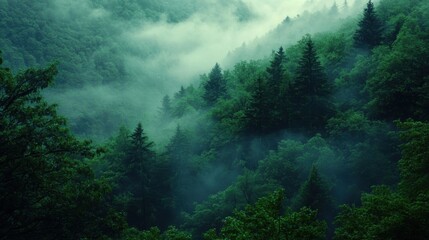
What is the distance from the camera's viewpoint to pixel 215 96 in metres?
72.9

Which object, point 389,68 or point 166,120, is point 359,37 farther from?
point 166,120

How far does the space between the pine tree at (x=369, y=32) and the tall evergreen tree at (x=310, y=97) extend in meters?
12.5

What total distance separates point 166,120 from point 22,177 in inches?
2705

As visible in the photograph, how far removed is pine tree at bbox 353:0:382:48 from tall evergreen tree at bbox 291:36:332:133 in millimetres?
12546

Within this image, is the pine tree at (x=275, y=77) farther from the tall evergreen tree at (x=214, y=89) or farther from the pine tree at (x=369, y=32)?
the tall evergreen tree at (x=214, y=89)

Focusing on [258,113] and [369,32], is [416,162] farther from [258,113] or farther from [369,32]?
[369,32]

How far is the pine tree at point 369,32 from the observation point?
60938 millimetres

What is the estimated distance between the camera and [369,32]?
61.5 metres

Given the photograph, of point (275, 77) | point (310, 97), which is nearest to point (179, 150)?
point (275, 77)

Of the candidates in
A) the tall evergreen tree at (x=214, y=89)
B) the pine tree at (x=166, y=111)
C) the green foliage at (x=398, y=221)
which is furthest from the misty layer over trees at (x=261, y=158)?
the pine tree at (x=166, y=111)

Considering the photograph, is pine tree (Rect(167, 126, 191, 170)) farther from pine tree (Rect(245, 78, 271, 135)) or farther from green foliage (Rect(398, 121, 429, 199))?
green foliage (Rect(398, 121, 429, 199))

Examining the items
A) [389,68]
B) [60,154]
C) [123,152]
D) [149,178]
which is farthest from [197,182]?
[60,154]

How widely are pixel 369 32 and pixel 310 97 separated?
1739 centimetres

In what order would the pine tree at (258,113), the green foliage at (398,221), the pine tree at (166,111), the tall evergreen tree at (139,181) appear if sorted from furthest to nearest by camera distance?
the pine tree at (166,111) < the pine tree at (258,113) < the tall evergreen tree at (139,181) < the green foliage at (398,221)
